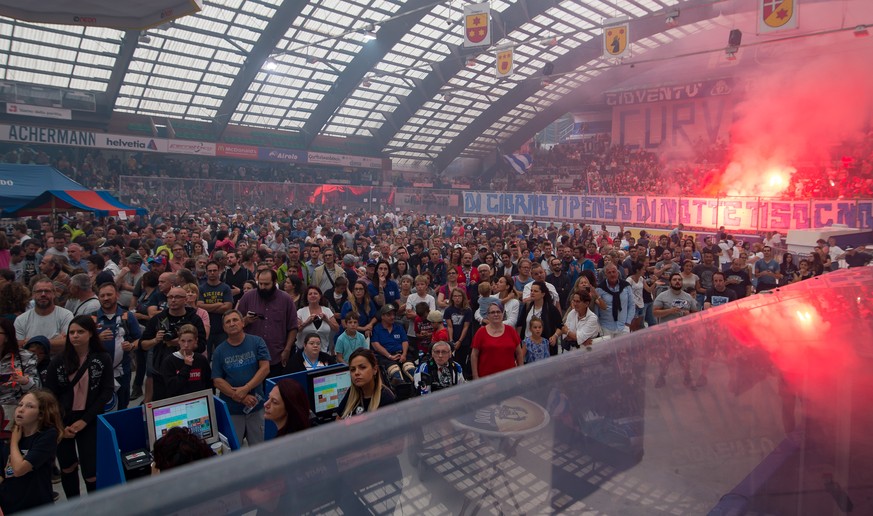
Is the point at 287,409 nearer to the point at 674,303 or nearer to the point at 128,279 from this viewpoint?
the point at 128,279

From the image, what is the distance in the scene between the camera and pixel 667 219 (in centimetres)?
2627

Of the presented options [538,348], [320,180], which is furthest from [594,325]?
[320,180]

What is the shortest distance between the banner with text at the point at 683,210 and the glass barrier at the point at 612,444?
2317 cm

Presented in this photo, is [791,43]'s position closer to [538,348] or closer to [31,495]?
[538,348]

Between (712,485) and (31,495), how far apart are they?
3862mm

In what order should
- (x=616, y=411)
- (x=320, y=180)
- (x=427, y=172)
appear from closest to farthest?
(x=616, y=411) → (x=320, y=180) → (x=427, y=172)

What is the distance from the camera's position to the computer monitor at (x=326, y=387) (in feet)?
15.5

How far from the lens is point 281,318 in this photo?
19.5ft

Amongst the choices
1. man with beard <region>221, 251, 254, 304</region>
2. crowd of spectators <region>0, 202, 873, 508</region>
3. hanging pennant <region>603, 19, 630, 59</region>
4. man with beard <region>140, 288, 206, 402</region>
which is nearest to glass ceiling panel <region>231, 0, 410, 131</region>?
hanging pennant <region>603, 19, 630, 59</region>

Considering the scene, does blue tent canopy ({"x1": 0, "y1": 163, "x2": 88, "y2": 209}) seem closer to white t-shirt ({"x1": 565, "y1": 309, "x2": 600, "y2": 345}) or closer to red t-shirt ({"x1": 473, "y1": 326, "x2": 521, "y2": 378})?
red t-shirt ({"x1": 473, "y1": 326, "x2": 521, "y2": 378})

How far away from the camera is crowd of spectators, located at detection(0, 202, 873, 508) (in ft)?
14.2

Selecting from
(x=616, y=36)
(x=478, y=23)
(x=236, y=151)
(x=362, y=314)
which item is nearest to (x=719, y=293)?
(x=362, y=314)

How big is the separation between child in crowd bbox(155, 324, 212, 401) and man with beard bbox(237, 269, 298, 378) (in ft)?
3.41

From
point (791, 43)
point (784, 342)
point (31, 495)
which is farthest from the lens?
point (791, 43)
